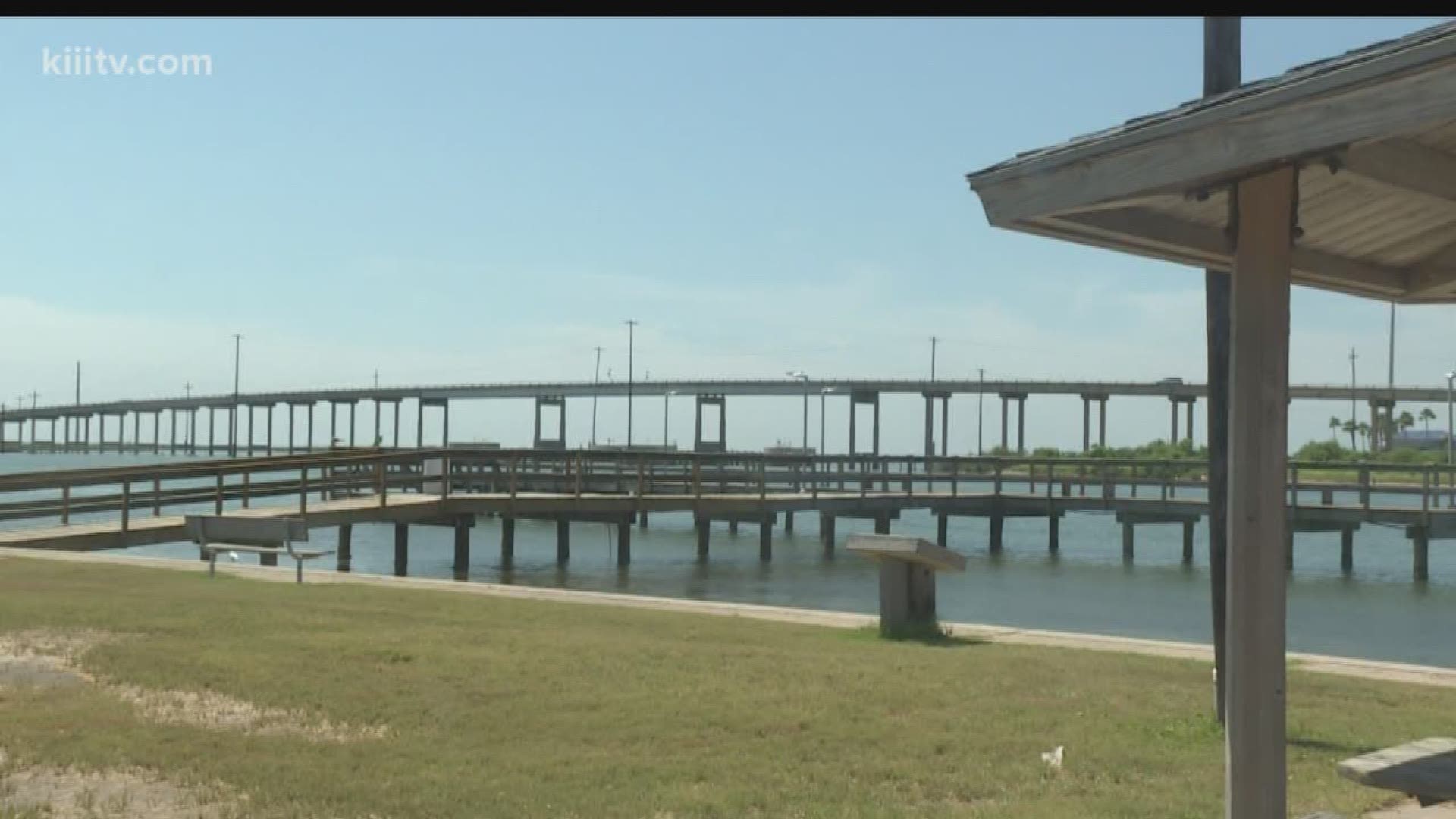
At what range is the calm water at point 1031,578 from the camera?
21.2 m

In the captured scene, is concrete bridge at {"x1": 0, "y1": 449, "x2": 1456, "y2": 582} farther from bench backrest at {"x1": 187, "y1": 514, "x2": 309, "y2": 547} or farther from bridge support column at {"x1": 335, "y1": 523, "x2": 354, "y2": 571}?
bench backrest at {"x1": 187, "y1": 514, "x2": 309, "y2": 547}

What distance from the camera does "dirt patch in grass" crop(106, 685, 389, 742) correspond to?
7340 mm

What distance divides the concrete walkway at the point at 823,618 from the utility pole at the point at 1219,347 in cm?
300

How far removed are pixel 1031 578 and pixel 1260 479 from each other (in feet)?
91.2

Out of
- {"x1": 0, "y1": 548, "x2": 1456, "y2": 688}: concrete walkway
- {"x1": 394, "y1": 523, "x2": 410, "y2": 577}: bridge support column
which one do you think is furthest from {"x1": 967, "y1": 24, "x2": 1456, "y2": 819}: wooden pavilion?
{"x1": 394, "y1": 523, "x2": 410, "y2": 577}: bridge support column

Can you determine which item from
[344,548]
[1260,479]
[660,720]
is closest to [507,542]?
[344,548]

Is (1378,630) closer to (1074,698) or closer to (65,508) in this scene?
(1074,698)

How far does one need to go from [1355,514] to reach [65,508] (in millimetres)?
28904

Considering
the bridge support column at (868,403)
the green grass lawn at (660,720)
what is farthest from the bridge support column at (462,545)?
the bridge support column at (868,403)

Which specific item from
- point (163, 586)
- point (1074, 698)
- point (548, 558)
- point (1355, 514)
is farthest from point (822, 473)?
point (1074, 698)

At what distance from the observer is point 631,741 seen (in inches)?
284

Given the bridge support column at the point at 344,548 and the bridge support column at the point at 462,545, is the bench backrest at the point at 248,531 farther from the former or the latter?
the bridge support column at the point at 462,545

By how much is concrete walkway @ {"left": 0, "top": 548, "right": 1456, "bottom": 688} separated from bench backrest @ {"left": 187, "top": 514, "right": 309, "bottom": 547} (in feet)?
1.07

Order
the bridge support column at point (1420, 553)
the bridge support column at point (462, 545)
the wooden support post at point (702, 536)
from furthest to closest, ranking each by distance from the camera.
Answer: the wooden support post at point (702, 536), the bridge support column at point (1420, 553), the bridge support column at point (462, 545)
